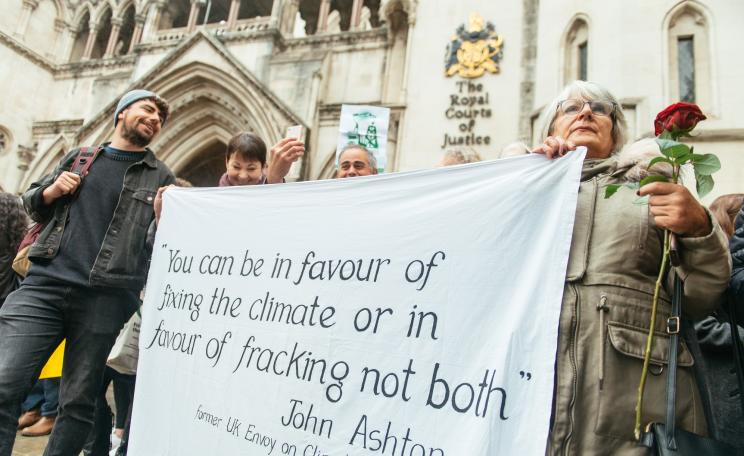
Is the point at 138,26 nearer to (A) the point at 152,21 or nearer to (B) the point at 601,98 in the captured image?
(A) the point at 152,21

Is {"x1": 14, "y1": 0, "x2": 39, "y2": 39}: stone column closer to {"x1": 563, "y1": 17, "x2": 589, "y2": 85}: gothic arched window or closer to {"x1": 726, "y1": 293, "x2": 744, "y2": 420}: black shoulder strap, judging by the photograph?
{"x1": 563, "y1": 17, "x2": 589, "y2": 85}: gothic arched window

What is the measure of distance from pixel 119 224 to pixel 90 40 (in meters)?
18.3

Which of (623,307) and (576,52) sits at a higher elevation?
(576,52)

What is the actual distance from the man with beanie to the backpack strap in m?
0.02

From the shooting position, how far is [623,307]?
4.78 ft

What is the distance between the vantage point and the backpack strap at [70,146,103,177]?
2.71m

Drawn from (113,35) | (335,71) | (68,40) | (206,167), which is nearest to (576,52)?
(335,71)

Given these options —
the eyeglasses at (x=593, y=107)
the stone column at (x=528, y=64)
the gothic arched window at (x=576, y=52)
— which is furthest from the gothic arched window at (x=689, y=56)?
the eyeglasses at (x=593, y=107)

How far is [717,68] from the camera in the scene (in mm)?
7648

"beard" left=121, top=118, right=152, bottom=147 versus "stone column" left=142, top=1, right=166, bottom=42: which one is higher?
"stone column" left=142, top=1, right=166, bottom=42

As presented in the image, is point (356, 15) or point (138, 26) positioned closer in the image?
point (356, 15)

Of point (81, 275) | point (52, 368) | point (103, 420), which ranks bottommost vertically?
point (103, 420)

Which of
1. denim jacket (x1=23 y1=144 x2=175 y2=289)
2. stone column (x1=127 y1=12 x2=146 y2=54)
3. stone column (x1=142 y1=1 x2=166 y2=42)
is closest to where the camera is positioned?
denim jacket (x1=23 y1=144 x2=175 y2=289)

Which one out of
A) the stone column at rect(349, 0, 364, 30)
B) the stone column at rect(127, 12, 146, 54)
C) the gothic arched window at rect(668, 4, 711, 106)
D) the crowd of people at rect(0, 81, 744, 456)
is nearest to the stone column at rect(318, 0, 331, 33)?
the stone column at rect(349, 0, 364, 30)
